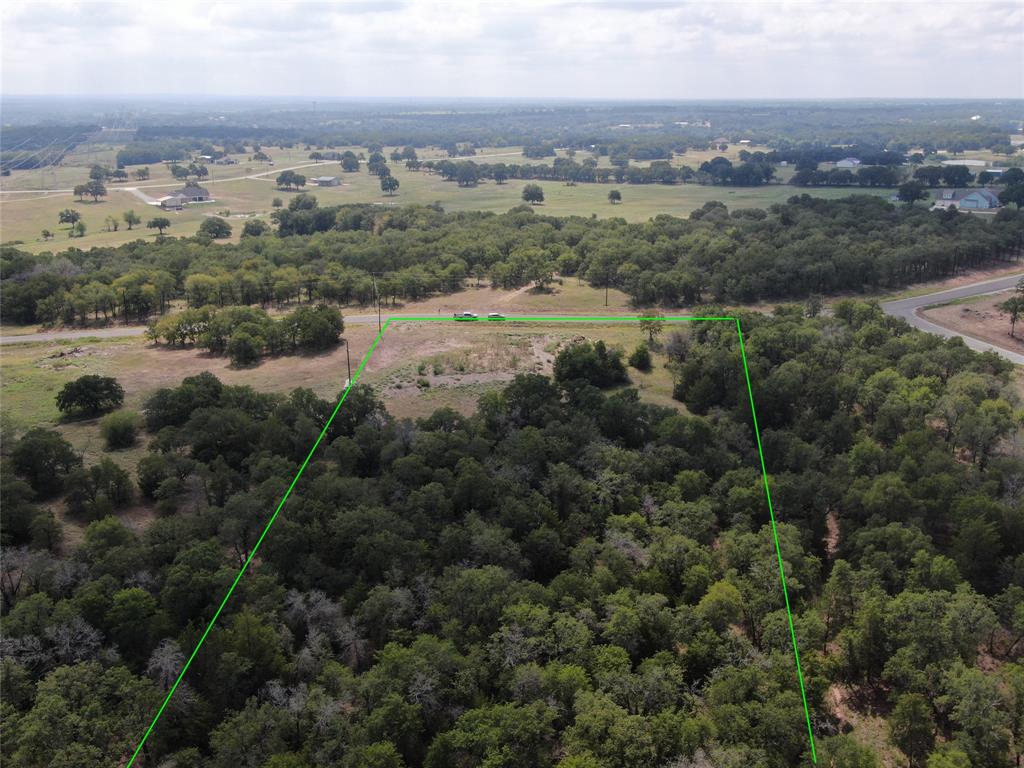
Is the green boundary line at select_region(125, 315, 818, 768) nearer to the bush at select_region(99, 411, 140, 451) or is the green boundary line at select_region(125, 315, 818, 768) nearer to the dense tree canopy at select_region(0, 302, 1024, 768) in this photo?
the dense tree canopy at select_region(0, 302, 1024, 768)

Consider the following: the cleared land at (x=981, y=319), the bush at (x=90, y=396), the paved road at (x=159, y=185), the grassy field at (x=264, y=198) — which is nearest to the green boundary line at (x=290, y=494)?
the bush at (x=90, y=396)

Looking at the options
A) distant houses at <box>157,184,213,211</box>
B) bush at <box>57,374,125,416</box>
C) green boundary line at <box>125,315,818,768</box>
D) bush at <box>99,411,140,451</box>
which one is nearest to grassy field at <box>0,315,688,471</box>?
bush at <box>57,374,125,416</box>

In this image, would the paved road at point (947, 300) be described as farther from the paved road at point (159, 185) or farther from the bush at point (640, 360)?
the paved road at point (159, 185)

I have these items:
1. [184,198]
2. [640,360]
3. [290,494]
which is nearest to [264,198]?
[184,198]

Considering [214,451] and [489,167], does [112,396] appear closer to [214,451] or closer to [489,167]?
[214,451]

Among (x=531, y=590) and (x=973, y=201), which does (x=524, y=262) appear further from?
A: (x=973, y=201)

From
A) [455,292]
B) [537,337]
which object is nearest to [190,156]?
[455,292]
